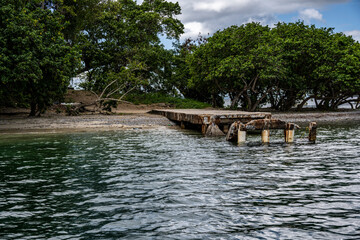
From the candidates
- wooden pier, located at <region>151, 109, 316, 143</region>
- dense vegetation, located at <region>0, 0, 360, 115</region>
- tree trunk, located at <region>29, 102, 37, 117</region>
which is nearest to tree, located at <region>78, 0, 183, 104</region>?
dense vegetation, located at <region>0, 0, 360, 115</region>

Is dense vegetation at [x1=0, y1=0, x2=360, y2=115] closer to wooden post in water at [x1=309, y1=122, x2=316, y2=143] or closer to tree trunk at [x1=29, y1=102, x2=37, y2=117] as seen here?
tree trunk at [x1=29, y1=102, x2=37, y2=117]

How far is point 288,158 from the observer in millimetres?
11156

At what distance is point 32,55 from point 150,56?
21.1 meters

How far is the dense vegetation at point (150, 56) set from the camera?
75.3 feet

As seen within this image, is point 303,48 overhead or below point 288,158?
overhead

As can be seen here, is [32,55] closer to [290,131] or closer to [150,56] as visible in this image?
[290,131]

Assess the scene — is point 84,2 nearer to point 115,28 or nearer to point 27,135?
point 115,28

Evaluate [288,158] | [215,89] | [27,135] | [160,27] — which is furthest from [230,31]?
[288,158]

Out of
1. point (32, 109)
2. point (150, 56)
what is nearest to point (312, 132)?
point (32, 109)

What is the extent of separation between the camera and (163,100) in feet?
148

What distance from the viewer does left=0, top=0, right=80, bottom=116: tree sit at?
70.3 feet

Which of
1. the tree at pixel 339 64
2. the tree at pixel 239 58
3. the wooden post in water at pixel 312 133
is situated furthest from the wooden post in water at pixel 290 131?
the tree at pixel 339 64

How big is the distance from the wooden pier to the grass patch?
1625cm

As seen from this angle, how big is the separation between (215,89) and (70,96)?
1733 cm
